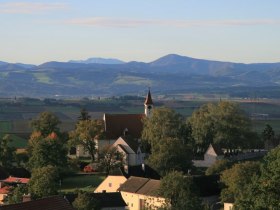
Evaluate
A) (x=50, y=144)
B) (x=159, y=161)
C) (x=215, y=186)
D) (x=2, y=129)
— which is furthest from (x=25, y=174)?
(x=2, y=129)

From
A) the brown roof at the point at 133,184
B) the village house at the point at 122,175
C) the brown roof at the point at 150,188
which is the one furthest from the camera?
the village house at the point at 122,175

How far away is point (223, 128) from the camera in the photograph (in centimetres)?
9581

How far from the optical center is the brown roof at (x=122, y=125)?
10500 cm

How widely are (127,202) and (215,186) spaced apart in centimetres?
838

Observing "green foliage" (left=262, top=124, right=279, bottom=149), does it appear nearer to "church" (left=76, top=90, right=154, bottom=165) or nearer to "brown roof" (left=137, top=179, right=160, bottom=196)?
"church" (left=76, top=90, right=154, bottom=165)

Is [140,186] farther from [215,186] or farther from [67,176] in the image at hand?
[67,176]

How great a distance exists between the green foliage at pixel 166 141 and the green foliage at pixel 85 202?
2201 cm

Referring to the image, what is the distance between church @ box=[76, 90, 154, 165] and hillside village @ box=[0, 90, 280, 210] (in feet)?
0.48

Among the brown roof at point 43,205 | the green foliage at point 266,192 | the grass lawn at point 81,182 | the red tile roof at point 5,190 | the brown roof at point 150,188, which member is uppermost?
the green foliage at point 266,192

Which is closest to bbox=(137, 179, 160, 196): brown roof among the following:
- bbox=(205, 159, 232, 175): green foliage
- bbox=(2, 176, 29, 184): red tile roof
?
bbox=(205, 159, 232, 175): green foliage

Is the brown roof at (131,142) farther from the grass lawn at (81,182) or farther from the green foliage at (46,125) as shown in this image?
the grass lawn at (81,182)

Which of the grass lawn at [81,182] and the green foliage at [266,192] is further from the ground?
the green foliage at [266,192]

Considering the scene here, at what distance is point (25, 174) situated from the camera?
80625mm

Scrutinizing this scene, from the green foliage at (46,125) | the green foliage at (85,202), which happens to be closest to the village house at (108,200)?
the green foliage at (85,202)
